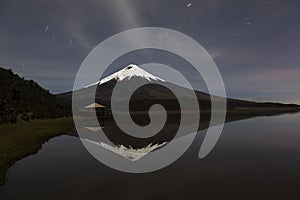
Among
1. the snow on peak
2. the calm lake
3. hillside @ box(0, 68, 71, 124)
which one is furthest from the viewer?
hillside @ box(0, 68, 71, 124)

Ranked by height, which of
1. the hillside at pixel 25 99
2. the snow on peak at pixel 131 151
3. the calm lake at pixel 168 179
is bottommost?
the calm lake at pixel 168 179

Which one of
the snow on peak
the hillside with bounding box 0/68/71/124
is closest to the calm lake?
the snow on peak

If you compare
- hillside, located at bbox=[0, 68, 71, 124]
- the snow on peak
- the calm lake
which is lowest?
the calm lake

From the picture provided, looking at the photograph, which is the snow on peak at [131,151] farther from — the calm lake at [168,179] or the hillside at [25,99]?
the hillside at [25,99]

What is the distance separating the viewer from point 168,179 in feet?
49.5

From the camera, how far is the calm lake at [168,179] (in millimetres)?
12398

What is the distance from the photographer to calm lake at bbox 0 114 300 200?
1240 centimetres

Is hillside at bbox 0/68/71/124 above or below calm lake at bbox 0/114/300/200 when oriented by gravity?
above

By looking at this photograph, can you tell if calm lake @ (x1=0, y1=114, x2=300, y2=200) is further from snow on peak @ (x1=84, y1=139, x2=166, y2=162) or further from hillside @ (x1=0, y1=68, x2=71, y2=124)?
hillside @ (x1=0, y1=68, x2=71, y2=124)

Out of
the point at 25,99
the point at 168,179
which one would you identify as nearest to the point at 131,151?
the point at 168,179

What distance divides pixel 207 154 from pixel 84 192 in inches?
527

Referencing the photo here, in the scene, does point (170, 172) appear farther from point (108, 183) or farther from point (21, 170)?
point (21, 170)

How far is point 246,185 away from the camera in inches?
537

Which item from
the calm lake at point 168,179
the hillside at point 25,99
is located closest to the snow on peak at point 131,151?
the calm lake at point 168,179
